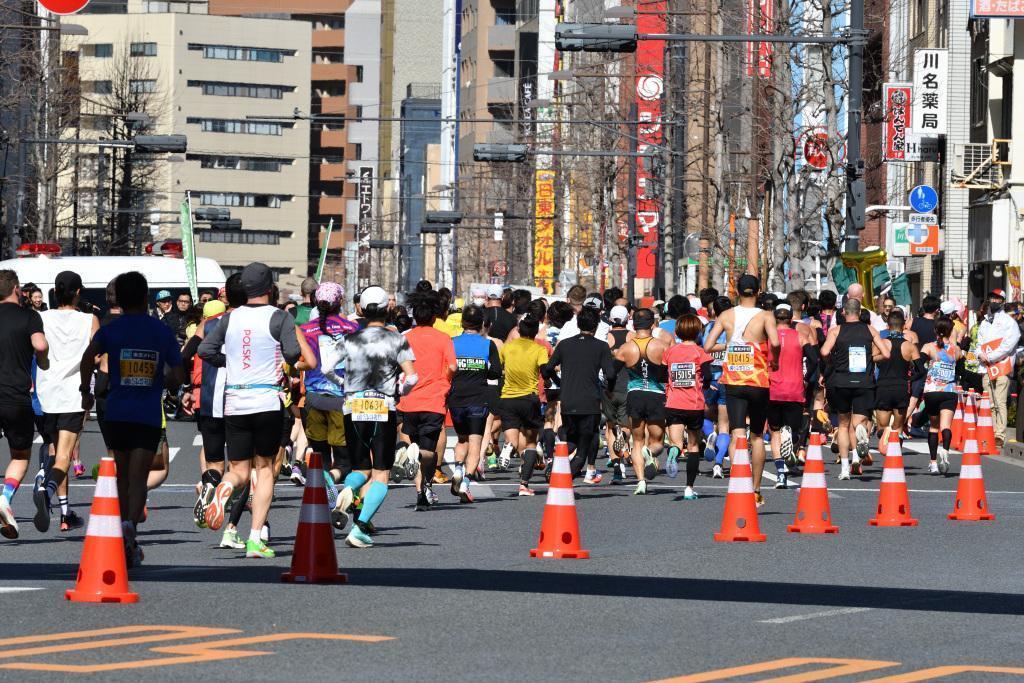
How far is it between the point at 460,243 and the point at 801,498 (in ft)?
370

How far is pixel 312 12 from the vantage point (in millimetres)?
162750

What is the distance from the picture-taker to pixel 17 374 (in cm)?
1437

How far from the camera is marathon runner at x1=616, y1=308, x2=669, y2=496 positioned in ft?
62.3

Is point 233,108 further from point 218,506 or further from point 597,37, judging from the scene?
point 218,506

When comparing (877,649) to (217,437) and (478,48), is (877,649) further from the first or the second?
(478,48)

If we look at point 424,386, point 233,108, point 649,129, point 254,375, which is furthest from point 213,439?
point 233,108

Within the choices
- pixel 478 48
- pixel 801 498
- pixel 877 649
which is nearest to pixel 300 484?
pixel 801 498

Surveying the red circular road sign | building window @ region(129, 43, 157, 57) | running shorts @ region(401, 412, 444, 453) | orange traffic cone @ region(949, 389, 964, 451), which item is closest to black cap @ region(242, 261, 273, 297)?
running shorts @ region(401, 412, 444, 453)

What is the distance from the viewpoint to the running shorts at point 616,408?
2075 cm

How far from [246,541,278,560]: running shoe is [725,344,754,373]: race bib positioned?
5.33 m

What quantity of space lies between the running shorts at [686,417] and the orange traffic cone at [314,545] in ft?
25.1

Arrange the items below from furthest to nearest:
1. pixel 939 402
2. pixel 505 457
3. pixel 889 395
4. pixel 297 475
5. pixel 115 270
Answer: pixel 115 270
pixel 939 402
pixel 505 457
pixel 889 395
pixel 297 475

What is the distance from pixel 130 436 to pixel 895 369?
1198 cm

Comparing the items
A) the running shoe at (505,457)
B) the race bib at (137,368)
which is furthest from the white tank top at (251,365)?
the running shoe at (505,457)
